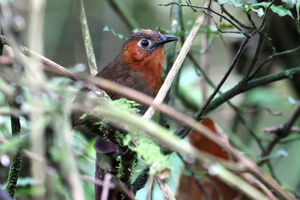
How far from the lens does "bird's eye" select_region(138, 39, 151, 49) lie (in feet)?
9.68

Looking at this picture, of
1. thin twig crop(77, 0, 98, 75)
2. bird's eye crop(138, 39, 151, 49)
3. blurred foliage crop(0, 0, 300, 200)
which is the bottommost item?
blurred foliage crop(0, 0, 300, 200)

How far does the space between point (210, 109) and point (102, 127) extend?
0.81 meters

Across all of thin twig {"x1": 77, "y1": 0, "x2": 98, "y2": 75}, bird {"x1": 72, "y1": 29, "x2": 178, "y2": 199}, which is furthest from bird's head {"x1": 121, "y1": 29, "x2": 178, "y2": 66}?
thin twig {"x1": 77, "y1": 0, "x2": 98, "y2": 75}

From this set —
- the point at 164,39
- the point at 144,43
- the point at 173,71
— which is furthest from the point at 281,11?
the point at 144,43

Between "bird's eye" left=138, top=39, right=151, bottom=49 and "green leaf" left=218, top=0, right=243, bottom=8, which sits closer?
"green leaf" left=218, top=0, right=243, bottom=8

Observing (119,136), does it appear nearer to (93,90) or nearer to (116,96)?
(93,90)

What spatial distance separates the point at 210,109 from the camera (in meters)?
2.17

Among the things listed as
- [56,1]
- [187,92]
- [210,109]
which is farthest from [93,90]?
[56,1]

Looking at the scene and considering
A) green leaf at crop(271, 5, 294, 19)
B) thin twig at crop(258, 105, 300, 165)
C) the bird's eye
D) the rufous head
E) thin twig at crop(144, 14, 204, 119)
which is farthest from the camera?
the bird's eye

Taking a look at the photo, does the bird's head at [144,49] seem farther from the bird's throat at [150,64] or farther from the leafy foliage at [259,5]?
the leafy foliage at [259,5]

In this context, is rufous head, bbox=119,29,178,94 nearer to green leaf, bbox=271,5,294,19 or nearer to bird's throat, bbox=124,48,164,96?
bird's throat, bbox=124,48,164,96

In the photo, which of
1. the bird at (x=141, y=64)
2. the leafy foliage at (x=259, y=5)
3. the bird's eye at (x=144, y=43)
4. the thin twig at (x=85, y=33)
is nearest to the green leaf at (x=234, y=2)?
the leafy foliage at (x=259, y=5)

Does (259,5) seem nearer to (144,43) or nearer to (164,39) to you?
(164,39)

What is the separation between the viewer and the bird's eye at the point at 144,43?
9.68 feet
